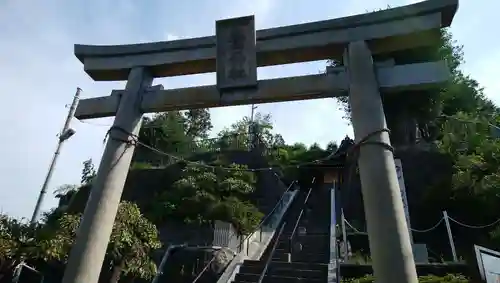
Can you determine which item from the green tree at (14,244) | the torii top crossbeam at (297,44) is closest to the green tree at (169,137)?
the green tree at (14,244)

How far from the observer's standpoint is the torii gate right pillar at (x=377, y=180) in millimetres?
4191

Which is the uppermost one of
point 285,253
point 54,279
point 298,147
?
point 298,147

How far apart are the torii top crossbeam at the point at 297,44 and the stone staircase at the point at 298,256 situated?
16.7 ft

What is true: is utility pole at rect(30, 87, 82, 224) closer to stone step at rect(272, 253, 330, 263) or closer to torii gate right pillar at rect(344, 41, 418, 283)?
stone step at rect(272, 253, 330, 263)

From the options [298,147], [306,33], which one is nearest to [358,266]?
[306,33]

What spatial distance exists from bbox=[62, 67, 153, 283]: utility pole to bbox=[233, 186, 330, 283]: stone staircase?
4725mm

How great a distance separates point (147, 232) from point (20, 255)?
3.02m

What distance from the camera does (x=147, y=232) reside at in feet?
32.2

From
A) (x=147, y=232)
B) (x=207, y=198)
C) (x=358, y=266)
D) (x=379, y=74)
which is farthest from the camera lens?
(x=207, y=198)

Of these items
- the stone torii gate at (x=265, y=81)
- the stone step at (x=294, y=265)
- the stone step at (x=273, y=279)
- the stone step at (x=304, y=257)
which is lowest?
the stone step at (x=273, y=279)

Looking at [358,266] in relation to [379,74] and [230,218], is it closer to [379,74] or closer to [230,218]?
[379,74]

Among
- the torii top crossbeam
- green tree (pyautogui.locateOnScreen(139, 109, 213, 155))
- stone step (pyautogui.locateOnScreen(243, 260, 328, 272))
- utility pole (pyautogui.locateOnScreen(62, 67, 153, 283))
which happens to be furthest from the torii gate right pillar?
green tree (pyautogui.locateOnScreen(139, 109, 213, 155))

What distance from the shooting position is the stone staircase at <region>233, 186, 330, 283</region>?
902 cm

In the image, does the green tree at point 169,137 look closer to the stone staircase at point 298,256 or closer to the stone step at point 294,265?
the stone staircase at point 298,256
